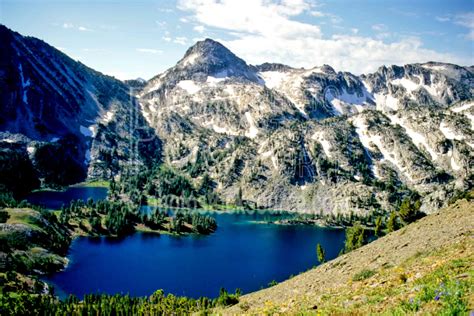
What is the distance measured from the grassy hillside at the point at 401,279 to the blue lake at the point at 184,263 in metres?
61.6

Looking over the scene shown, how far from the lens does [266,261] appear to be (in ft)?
509

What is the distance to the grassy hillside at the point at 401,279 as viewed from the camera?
67.1ft

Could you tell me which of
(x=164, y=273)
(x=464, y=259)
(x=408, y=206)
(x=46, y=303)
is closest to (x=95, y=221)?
(x=164, y=273)

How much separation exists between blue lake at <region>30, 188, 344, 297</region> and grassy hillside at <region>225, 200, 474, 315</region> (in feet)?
202

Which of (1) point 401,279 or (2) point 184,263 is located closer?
(1) point 401,279

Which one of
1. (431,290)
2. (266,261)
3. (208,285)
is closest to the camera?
(431,290)

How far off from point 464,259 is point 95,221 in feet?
601

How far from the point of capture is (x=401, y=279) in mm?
29797

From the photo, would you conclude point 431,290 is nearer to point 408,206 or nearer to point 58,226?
point 408,206

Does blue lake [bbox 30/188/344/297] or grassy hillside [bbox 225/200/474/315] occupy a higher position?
grassy hillside [bbox 225/200/474/315]

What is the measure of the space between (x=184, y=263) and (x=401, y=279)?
128 meters

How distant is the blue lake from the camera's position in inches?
4850

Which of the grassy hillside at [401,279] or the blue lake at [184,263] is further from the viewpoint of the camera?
the blue lake at [184,263]

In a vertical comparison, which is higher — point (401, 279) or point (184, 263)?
point (401, 279)
